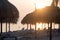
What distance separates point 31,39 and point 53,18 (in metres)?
2.72

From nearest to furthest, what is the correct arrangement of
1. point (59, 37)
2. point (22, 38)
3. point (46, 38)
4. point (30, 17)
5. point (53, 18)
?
1. point (53, 18)
2. point (22, 38)
3. point (46, 38)
4. point (59, 37)
5. point (30, 17)

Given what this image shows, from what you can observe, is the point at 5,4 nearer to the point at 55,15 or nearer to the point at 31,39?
the point at 31,39

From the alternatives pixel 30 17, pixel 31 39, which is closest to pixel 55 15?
pixel 31 39

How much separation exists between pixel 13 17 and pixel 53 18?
15.0ft

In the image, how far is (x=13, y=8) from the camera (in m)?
22.0

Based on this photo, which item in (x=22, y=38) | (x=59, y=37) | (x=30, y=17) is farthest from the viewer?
(x=30, y=17)

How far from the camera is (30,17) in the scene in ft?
81.9

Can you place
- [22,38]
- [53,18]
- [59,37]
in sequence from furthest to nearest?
[59,37] → [22,38] → [53,18]

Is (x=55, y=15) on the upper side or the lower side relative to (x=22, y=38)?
upper

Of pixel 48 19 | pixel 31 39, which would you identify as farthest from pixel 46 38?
pixel 48 19

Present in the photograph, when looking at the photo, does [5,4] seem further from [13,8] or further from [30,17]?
[30,17]

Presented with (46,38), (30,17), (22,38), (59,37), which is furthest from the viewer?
(30,17)

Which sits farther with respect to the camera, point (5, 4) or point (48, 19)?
point (5, 4)

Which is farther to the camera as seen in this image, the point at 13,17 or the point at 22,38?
the point at 13,17
